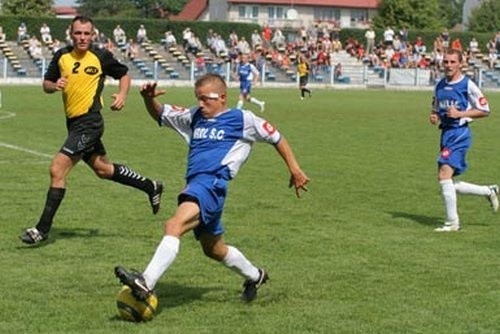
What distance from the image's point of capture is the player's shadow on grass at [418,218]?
41.0ft

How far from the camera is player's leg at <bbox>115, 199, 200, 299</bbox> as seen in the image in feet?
23.5

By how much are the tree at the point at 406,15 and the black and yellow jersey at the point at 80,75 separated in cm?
8616

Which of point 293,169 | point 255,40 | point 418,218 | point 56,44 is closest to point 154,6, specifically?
point 255,40

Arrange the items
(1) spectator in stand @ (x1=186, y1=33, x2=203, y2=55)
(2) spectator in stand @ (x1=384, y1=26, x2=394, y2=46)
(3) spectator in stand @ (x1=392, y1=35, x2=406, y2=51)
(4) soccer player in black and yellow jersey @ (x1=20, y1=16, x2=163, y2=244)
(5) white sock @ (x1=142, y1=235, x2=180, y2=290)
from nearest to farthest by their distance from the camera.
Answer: (5) white sock @ (x1=142, y1=235, x2=180, y2=290)
(4) soccer player in black and yellow jersey @ (x1=20, y1=16, x2=163, y2=244)
(1) spectator in stand @ (x1=186, y1=33, x2=203, y2=55)
(3) spectator in stand @ (x1=392, y1=35, x2=406, y2=51)
(2) spectator in stand @ (x1=384, y1=26, x2=394, y2=46)

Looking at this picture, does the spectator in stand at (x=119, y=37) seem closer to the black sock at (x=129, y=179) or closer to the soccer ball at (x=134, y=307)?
the black sock at (x=129, y=179)

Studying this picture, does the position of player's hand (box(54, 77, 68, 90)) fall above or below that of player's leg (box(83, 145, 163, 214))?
above

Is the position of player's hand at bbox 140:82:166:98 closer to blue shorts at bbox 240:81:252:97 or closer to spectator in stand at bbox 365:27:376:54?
blue shorts at bbox 240:81:252:97

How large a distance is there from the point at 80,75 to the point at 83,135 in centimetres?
57

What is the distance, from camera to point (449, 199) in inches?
468

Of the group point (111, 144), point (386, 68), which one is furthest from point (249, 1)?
point (111, 144)

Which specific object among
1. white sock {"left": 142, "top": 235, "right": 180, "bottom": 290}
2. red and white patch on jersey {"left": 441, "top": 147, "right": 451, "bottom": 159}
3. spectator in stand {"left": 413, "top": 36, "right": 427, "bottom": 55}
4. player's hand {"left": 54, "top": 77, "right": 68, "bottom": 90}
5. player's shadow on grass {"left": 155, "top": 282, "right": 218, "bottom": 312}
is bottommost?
spectator in stand {"left": 413, "top": 36, "right": 427, "bottom": 55}

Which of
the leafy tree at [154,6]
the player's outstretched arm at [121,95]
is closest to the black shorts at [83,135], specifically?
the player's outstretched arm at [121,95]

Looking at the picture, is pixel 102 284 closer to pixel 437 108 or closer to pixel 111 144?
pixel 437 108

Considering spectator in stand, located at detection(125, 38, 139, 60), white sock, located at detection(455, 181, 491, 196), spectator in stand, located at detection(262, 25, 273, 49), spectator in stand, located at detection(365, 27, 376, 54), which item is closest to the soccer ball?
white sock, located at detection(455, 181, 491, 196)
